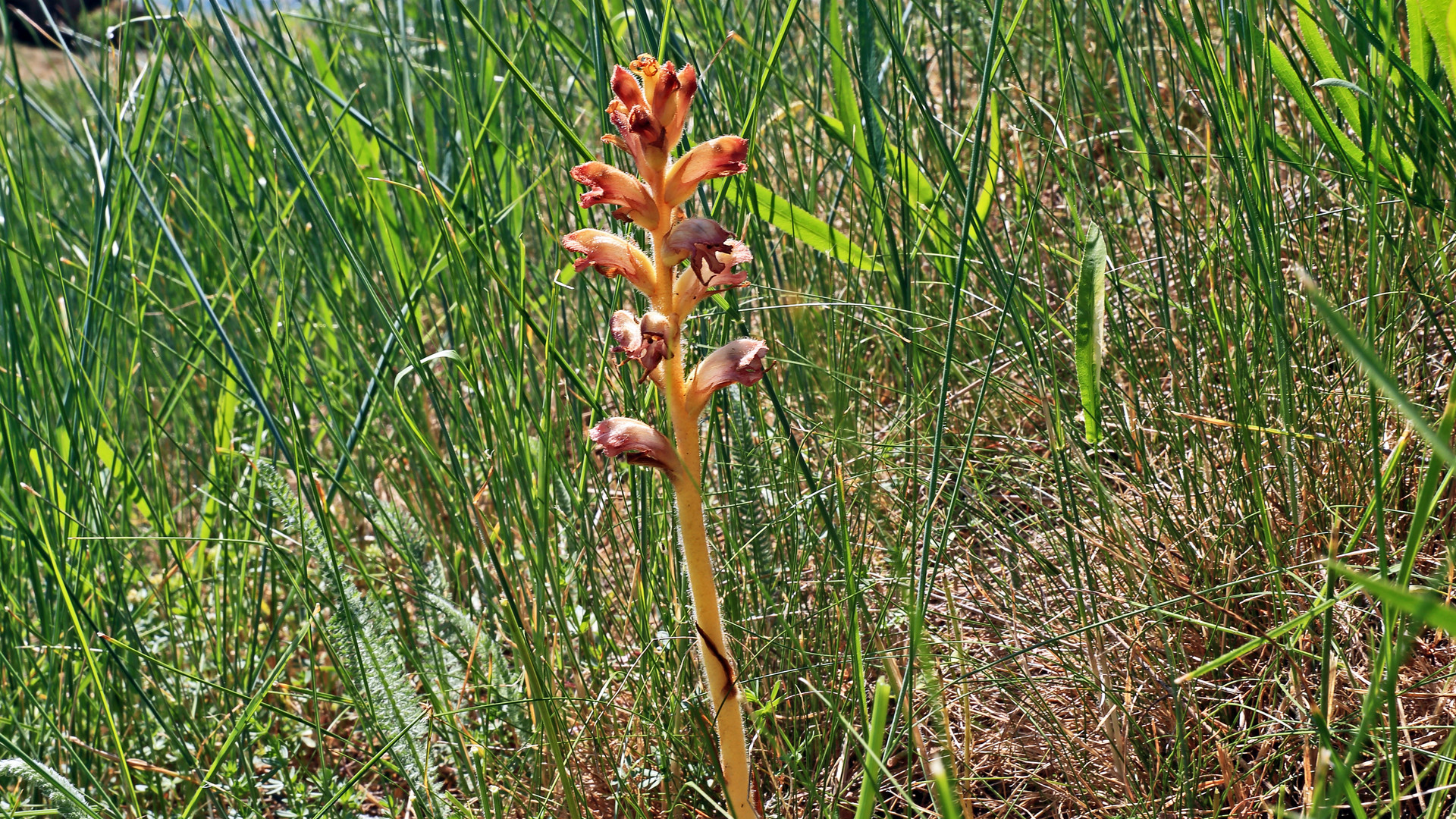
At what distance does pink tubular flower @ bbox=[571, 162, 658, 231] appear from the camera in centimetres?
75

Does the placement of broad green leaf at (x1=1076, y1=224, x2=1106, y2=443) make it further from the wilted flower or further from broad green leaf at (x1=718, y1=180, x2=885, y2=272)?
the wilted flower

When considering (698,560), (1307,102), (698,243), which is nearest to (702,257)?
(698,243)

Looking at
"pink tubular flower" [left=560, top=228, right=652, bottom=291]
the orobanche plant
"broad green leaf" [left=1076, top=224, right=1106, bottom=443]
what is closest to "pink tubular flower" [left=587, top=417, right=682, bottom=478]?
the orobanche plant

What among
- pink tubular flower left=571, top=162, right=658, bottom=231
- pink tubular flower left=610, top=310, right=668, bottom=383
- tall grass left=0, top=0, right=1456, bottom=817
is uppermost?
pink tubular flower left=571, top=162, right=658, bottom=231

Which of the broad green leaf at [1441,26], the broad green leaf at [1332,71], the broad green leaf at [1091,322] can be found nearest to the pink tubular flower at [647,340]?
the broad green leaf at [1091,322]

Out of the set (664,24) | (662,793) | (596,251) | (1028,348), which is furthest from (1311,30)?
(662,793)

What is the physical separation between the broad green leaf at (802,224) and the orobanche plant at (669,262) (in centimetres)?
40

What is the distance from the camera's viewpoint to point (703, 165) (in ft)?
2.53

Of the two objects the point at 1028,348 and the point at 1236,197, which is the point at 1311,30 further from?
the point at 1028,348

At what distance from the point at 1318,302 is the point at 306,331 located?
2.10 meters

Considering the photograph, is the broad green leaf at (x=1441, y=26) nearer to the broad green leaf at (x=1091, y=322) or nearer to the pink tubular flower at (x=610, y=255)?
the broad green leaf at (x=1091, y=322)

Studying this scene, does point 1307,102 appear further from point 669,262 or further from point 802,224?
point 669,262

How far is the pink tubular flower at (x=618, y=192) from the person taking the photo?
2.46 feet

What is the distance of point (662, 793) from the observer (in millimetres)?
1102
